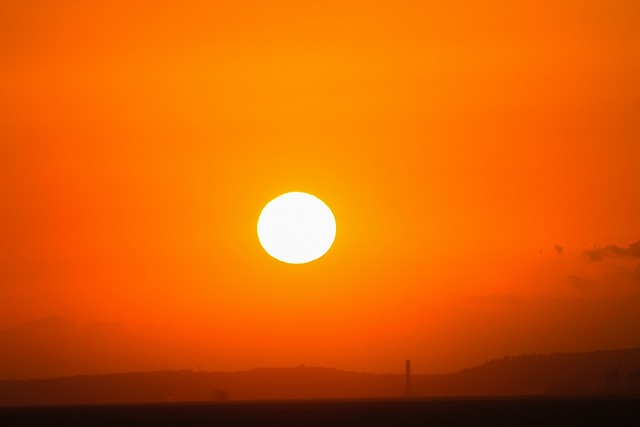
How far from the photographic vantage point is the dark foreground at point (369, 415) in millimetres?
35500

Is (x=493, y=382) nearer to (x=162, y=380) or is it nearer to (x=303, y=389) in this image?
(x=303, y=389)

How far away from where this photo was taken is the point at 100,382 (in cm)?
10356

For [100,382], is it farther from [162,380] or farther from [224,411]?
[224,411]

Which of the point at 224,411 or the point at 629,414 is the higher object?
the point at 224,411

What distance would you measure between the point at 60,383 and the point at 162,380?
13812 millimetres

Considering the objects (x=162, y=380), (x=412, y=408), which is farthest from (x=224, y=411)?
(x=162, y=380)

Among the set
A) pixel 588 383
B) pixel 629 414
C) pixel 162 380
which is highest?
pixel 162 380

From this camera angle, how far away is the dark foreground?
1398 inches

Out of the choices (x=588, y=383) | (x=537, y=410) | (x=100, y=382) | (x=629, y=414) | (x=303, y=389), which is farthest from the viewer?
(x=100, y=382)

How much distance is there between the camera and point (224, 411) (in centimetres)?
4169

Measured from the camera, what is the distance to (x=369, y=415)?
38.4 m

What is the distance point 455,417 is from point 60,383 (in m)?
76.9

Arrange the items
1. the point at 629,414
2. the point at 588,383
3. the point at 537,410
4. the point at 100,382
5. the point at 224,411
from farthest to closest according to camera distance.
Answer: the point at 100,382 < the point at 588,383 < the point at 224,411 < the point at 537,410 < the point at 629,414

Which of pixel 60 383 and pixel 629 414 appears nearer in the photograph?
pixel 629 414
